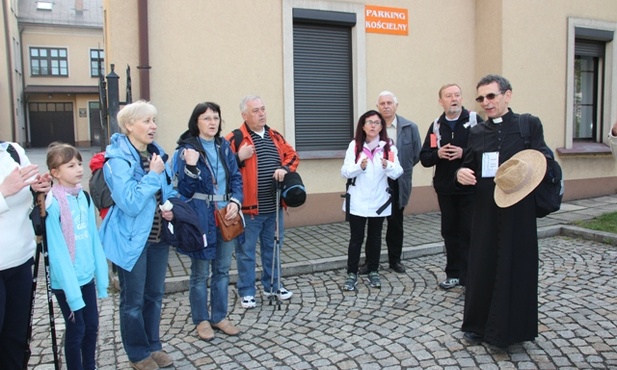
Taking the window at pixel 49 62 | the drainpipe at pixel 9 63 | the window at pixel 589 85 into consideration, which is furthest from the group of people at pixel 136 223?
the window at pixel 49 62

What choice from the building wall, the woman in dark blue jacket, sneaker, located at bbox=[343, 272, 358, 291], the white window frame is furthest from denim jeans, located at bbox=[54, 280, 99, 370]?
the white window frame

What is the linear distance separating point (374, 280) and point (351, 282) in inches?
9.9

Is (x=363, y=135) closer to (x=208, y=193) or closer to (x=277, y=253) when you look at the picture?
(x=277, y=253)

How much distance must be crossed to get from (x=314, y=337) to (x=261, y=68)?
4738 mm

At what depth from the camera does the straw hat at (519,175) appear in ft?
11.6

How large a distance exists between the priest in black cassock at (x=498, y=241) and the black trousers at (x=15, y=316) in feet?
9.88

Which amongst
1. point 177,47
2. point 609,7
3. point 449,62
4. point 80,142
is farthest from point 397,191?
point 80,142

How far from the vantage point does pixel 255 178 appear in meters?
4.77

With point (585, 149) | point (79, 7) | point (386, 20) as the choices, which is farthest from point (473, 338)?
point (79, 7)

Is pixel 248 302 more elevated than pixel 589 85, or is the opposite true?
pixel 589 85

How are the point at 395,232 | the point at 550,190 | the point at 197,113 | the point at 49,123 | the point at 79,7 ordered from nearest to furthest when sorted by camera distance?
the point at 550,190 < the point at 197,113 < the point at 395,232 < the point at 49,123 < the point at 79,7

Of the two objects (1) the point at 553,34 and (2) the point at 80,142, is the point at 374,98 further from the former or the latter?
(2) the point at 80,142

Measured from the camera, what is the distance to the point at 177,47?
7.16 metres

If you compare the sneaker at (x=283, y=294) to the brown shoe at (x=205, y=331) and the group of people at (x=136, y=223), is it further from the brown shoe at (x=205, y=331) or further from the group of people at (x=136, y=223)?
the brown shoe at (x=205, y=331)
